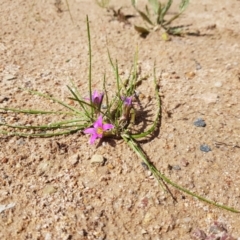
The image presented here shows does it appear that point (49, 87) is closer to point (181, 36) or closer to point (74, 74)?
point (74, 74)

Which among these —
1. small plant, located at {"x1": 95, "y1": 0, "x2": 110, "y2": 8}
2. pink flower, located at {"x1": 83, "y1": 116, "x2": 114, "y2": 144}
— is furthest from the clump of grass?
small plant, located at {"x1": 95, "y1": 0, "x2": 110, "y2": 8}

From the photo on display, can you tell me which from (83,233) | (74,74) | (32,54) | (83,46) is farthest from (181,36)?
(83,233)

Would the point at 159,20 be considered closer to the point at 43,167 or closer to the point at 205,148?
the point at 205,148

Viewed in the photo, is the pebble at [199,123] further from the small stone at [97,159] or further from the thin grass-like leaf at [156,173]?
the small stone at [97,159]

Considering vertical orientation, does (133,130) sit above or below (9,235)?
above

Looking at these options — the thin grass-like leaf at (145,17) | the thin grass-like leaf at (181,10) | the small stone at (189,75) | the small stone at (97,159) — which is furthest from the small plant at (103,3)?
the small stone at (97,159)

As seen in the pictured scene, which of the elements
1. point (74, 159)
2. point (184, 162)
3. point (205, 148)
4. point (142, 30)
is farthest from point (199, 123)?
point (142, 30)
